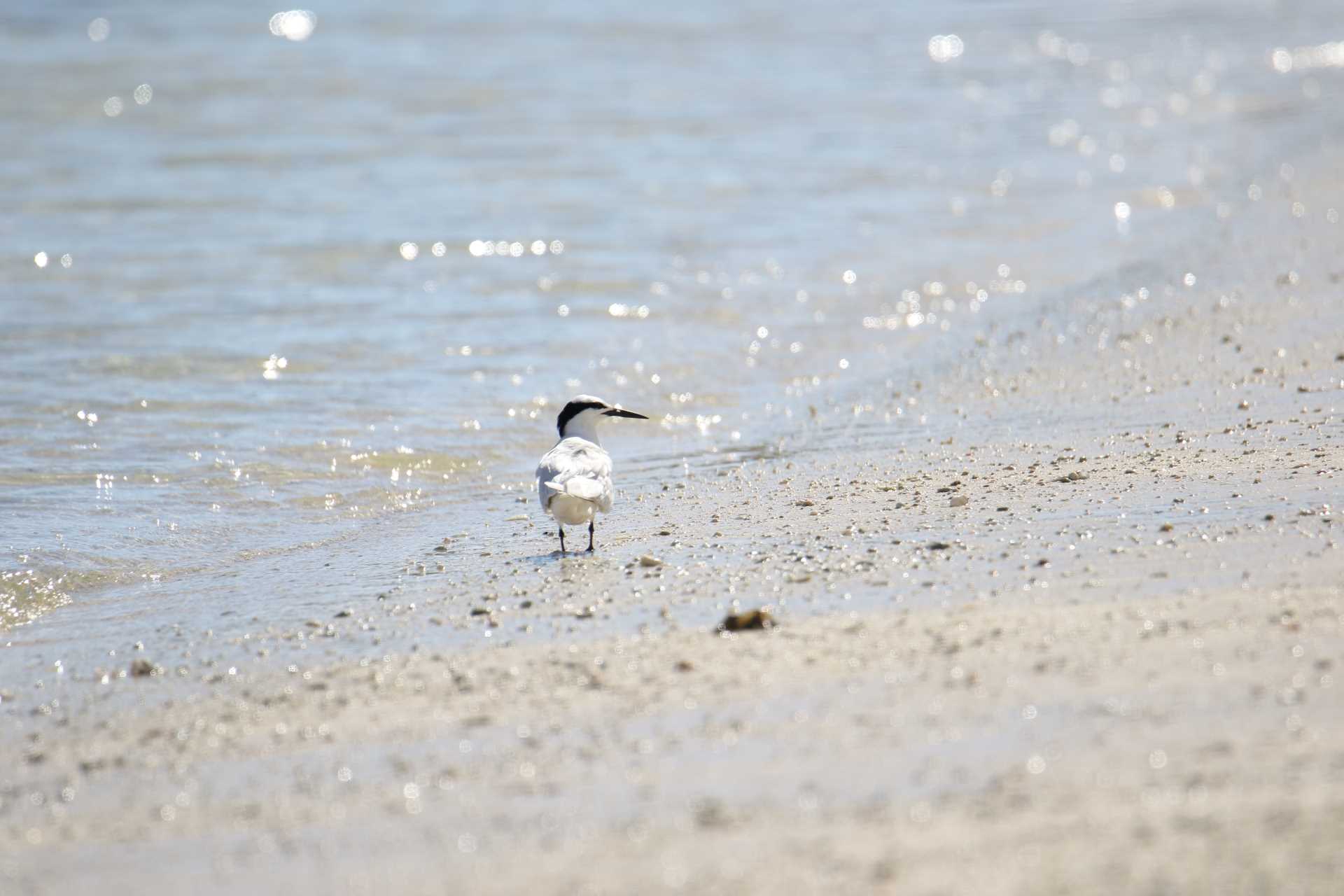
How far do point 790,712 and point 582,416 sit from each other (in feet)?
10.5

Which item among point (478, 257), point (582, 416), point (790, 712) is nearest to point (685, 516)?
point (582, 416)

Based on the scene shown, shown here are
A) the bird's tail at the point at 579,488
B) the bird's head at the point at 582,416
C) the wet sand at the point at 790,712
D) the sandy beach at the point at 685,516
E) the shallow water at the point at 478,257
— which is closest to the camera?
the wet sand at the point at 790,712

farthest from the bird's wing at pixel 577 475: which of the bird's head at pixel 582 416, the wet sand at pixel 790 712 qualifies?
the bird's head at pixel 582 416

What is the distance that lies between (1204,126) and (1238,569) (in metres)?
13.7

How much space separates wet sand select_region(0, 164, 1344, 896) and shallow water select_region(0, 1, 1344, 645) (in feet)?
2.84

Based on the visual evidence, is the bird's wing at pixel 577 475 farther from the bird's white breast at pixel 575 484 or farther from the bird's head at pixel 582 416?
the bird's head at pixel 582 416

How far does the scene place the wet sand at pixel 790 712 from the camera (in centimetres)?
296

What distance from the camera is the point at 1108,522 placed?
508cm

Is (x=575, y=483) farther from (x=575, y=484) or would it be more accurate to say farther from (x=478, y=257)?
(x=478, y=257)

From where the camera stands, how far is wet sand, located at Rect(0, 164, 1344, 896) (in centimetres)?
296

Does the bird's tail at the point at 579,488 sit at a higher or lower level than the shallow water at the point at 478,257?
lower

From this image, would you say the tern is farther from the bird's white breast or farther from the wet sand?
the wet sand

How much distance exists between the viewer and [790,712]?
3629 mm

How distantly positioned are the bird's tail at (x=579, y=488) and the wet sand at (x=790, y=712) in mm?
235
